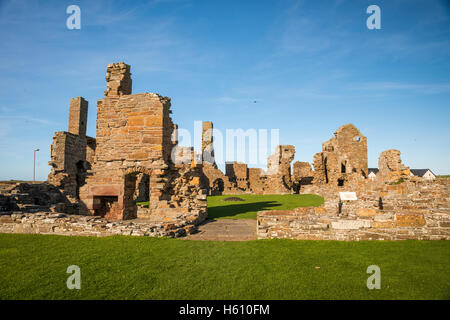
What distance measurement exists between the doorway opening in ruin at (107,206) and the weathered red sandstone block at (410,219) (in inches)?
422

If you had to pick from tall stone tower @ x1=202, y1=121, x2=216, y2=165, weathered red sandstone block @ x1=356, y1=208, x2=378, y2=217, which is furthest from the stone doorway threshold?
tall stone tower @ x1=202, y1=121, x2=216, y2=165

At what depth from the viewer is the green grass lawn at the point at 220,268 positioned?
12.5 ft

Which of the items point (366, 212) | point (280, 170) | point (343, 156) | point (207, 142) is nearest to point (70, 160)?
point (207, 142)

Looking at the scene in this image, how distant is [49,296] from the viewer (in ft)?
12.2

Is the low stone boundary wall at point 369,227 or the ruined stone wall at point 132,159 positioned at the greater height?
the ruined stone wall at point 132,159

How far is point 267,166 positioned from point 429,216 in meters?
27.6

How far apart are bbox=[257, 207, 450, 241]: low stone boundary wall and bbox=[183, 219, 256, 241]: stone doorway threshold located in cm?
74

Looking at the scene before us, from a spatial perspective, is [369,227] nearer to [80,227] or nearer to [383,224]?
[383,224]

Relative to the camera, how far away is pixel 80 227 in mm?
7457

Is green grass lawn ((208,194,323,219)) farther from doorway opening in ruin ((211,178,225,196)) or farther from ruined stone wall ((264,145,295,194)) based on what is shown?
doorway opening in ruin ((211,178,225,196))

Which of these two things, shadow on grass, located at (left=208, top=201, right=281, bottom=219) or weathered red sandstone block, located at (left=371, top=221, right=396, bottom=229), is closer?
weathered red sandstone block, located at (left=371, top=221, right=396, bottom=229)

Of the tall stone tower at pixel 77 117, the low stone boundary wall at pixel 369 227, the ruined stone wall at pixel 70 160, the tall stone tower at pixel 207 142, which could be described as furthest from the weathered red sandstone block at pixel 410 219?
the tall stone tower at pixel 77 117

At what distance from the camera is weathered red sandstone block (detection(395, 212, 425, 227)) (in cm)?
660

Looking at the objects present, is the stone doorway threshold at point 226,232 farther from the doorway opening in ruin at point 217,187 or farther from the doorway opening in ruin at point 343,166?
the doorway opening in ruin at point 343,166
